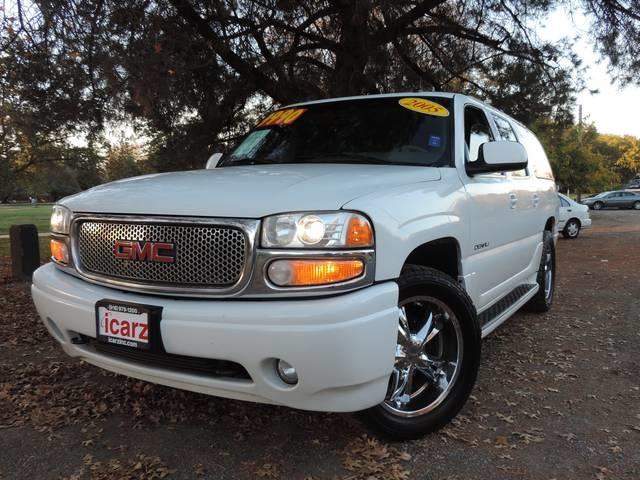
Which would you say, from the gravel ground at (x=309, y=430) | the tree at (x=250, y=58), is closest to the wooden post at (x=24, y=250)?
A: the tree at (x=250, y=58)

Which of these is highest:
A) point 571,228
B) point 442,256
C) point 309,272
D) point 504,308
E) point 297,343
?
point 309,272

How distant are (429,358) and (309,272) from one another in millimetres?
1018

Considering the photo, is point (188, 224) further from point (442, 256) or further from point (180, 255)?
point (442, 256)

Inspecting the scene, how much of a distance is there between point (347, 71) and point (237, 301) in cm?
700

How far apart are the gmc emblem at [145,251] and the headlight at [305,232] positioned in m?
0.48

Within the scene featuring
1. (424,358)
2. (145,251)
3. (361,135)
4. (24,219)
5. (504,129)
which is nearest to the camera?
(145,251)

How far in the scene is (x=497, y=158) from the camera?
3266mm

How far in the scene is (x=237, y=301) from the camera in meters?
2.31

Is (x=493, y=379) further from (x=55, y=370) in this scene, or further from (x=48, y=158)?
(x=48, y=158)

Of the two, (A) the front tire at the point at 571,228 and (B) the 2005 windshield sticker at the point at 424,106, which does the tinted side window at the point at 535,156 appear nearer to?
(B) the 2005 windshield sticker at the point at 424,106

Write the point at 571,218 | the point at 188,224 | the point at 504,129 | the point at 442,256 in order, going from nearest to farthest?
the point at 188,224, the point at 442,256, the point at 504,129, the point at 571,218

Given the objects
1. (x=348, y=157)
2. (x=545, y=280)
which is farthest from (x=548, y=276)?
(x=348, y=157)

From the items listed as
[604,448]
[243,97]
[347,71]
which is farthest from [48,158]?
[604,448]

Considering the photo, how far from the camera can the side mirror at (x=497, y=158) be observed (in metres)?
3.27
